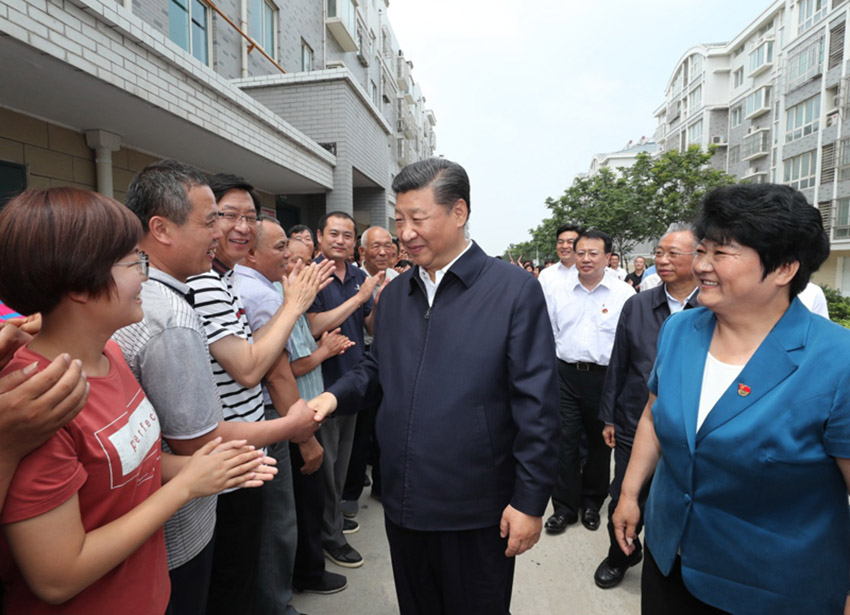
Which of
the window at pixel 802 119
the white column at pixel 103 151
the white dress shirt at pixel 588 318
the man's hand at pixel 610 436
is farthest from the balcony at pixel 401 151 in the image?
the man's hand at pixel 610 436

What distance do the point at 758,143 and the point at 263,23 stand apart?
33997 mm

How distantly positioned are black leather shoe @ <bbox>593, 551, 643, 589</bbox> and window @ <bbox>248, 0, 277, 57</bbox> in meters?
11.9

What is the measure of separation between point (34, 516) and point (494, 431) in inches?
52.5

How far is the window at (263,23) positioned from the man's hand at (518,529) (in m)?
11.9

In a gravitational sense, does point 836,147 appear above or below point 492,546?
above

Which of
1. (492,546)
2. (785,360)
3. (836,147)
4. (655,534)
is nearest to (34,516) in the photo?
(492,546)

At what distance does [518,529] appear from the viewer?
165 centimetres

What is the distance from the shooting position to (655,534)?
1727 millimetres

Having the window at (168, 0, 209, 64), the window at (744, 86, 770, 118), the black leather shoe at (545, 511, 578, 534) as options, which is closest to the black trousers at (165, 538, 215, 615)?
the black leather shoe at (545, 511, 578, 534)

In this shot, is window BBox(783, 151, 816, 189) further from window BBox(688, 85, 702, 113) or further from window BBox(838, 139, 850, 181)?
window BBox(688, 85, 702, 113)

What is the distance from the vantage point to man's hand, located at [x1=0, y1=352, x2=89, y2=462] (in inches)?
34.3

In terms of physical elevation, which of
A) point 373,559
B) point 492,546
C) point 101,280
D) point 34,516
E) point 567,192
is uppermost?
point 567,192

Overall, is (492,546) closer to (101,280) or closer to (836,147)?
(101,280)

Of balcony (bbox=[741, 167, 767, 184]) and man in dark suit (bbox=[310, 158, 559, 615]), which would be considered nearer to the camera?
man in dark suit (bbox=[310, 158, 559, 615])
